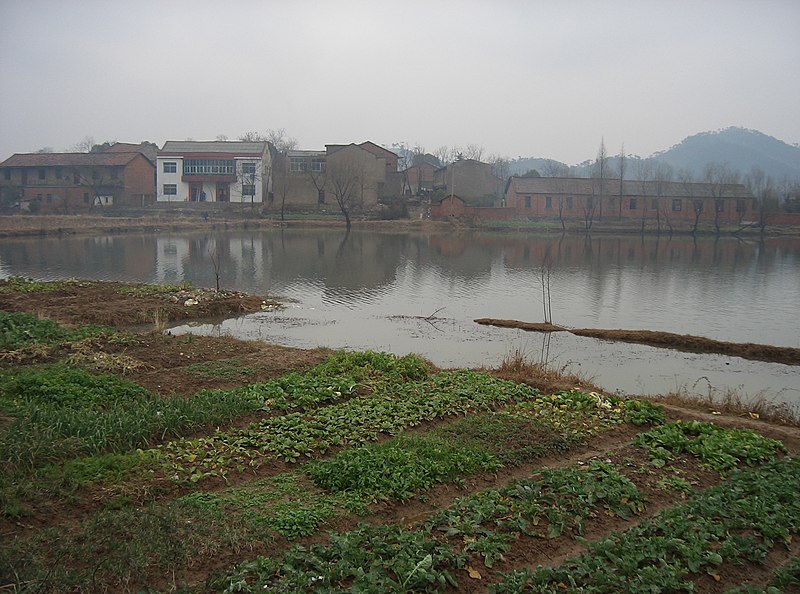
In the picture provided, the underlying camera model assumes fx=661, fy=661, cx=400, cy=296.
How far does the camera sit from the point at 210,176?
249 ft

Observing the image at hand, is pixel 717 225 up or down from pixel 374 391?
up

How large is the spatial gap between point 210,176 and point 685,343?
65.6 m

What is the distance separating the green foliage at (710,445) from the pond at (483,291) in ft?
16.5

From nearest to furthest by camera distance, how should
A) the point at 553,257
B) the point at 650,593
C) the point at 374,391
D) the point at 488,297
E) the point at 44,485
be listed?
the point at 650,593
the point at 44,485
the point at 374,391
the point at 488,297
the point at 553,257

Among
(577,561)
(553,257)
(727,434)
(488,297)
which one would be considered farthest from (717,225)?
(577,561)

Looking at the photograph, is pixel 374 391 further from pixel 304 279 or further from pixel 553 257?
pixel 553 257

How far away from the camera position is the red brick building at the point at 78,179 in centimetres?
7431

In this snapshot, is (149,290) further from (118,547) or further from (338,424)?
(118,547)

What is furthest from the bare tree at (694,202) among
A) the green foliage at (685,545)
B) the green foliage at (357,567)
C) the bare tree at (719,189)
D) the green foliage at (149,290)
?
the green foliage at (357,567)

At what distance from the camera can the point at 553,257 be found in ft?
147

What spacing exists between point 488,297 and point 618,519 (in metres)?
20.7

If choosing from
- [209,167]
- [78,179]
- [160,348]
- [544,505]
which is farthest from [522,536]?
[78,179]

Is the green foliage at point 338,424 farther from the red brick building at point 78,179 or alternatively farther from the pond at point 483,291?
the red brick building at point 78,179

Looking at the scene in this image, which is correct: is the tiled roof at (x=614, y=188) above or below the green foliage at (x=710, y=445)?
above
